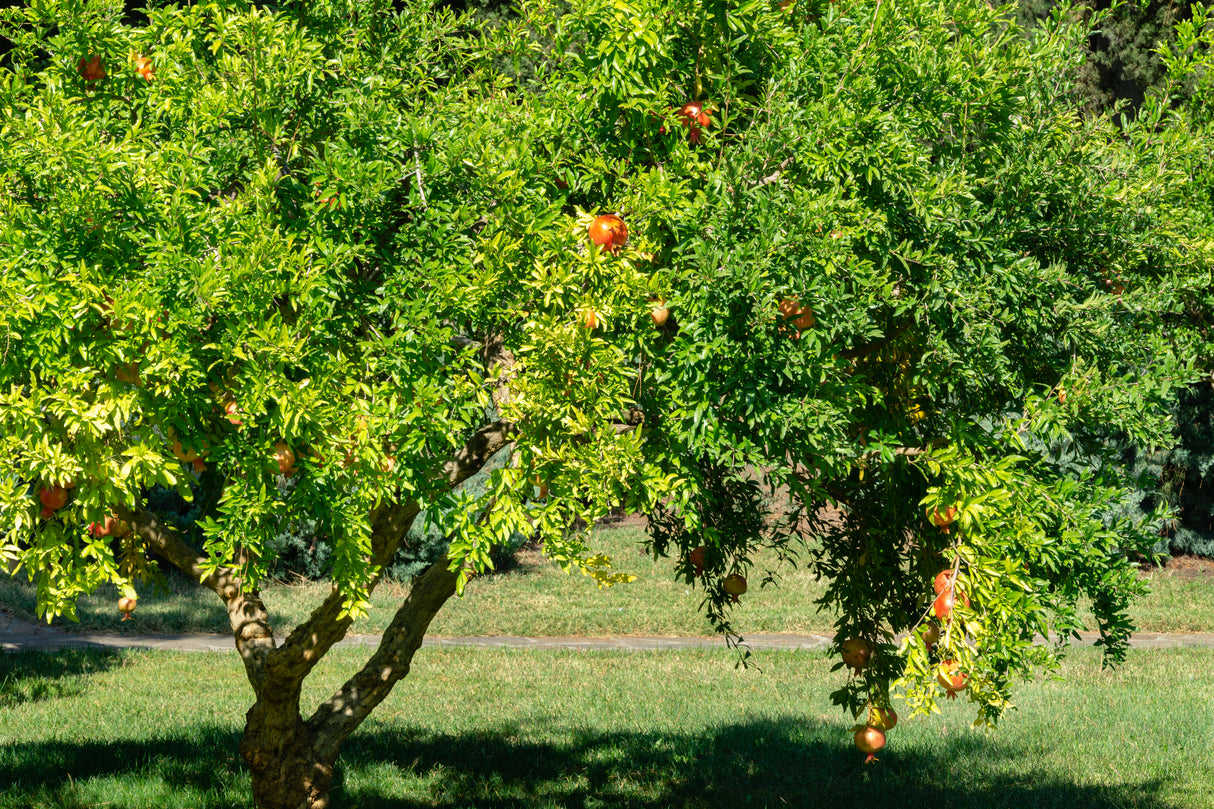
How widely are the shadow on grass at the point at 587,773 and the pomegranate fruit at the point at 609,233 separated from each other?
4.71m

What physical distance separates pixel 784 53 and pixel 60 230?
6.76ft

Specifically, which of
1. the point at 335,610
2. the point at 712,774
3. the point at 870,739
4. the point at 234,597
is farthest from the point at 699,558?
the point at 712,774

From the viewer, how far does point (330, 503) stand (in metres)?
2.70

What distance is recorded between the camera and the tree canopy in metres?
2.72

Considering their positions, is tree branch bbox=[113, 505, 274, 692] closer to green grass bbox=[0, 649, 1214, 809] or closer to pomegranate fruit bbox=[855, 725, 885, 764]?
green grass bbox=[0, 649, 1214, 809]

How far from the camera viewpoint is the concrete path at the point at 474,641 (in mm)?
11547

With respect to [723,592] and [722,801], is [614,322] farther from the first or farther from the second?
[722,801]

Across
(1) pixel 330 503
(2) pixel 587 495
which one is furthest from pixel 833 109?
(1) pixel 330 503

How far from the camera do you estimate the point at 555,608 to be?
13.7 meters

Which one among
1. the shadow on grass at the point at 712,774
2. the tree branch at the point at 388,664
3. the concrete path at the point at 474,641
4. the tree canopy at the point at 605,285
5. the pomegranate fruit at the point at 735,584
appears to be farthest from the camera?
the concrete path at the point at 474,641

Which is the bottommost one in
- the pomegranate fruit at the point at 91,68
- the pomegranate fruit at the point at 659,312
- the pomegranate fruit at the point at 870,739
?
the pomegranate fruit at the point at 870,739

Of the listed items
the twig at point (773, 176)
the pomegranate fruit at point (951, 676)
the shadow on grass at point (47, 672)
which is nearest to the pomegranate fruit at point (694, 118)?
the twig at point (773, 176)

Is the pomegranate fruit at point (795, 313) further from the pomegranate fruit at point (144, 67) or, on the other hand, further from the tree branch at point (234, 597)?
the tree branch at point (234, 597)

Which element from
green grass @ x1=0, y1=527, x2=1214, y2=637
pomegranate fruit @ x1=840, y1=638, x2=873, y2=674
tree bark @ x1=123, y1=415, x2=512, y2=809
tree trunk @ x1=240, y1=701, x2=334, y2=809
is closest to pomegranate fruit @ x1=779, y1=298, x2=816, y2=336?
pomegranate fruit @ x1=840, y1=638, x2=873, y2=674
